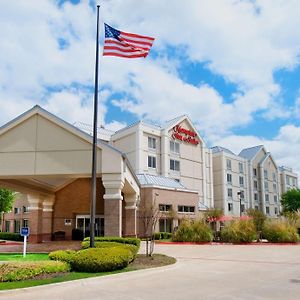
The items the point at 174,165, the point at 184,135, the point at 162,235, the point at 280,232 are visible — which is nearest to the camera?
the point at 280,232

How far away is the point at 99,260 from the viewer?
42.4 ft

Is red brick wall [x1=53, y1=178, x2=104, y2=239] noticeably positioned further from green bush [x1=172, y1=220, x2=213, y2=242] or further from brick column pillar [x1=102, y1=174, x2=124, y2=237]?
brick column pillar [x1=102, y1=174, x2=124, y2=237]

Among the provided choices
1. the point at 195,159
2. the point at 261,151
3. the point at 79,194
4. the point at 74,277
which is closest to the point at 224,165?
the point at 195,159

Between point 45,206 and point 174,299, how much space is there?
24.6 meters

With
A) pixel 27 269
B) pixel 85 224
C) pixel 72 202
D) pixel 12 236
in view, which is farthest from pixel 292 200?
pixel 27 269

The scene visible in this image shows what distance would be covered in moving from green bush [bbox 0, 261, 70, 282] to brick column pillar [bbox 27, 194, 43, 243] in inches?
655

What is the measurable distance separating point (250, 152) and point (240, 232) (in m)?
54.0

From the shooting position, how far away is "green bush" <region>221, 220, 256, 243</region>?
28.1 m

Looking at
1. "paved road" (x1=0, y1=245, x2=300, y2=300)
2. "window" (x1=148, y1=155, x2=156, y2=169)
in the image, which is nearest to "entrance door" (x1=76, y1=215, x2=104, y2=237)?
"window" (x1=148, y1=155, x2=156, y2=169)

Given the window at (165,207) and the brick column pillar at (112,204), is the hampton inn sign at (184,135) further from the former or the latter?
the brick column pillar at (112,204)

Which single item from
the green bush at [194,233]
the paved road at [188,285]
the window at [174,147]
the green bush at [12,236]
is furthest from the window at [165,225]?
the paved road at [188,285]

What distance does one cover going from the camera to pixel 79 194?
111 ft

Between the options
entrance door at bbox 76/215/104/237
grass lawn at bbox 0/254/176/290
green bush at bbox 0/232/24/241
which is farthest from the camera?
green bush at bbox 0/232/24/241

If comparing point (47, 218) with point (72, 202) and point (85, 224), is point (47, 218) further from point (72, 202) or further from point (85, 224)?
point (85, 224)
